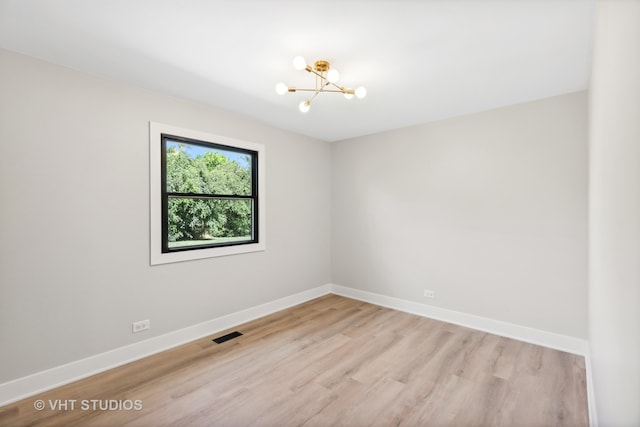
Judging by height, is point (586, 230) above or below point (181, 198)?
below

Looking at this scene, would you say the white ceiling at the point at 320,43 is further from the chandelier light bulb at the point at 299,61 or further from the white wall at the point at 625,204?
the white wall at the point at 625,204

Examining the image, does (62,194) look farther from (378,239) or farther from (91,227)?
(378,239)

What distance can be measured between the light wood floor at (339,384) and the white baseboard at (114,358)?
77 mm

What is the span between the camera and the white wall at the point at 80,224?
209cm

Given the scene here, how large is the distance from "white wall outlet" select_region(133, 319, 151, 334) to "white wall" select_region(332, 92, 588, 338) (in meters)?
2.83

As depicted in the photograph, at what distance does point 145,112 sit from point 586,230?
14.3 feet

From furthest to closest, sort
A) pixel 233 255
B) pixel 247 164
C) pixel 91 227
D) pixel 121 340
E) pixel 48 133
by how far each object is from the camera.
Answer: pixel 247 164
pixel 233 255
pixel 121 340
pixel 91 227
pixel 48 133

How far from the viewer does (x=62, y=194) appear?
90.0 inches

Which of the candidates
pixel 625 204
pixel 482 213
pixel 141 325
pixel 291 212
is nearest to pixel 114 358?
pixel 141 325

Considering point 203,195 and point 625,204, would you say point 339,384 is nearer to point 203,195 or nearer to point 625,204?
point 625,204

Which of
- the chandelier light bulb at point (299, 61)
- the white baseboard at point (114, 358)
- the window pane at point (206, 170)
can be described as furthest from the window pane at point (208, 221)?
the chandelier light bulb at point (299, 61)

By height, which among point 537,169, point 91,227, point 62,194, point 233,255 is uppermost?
point 537,169

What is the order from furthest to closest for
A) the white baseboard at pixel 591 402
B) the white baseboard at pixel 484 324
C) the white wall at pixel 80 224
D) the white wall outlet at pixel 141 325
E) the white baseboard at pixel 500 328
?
the white baseboard at pixel 484 324, the white wall outlet at pixel 141 325, the white baseboard at pixel 500 328, the white wall at pixel 80 224, the white baseboard at pixel 591 402

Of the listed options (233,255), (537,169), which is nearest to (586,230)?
(537,169)
